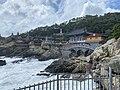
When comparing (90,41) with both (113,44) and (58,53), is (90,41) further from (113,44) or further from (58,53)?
(113,44)

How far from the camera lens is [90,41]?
55.5 metres

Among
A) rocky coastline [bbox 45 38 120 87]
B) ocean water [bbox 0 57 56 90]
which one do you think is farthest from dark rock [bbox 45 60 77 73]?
ocean water [bbox 0 57 56 90]

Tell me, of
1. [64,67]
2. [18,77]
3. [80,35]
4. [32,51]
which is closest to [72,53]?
[80,35]

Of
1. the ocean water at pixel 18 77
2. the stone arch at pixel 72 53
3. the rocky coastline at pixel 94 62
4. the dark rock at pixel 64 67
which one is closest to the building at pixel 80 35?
the stone arch at pixel 72 53

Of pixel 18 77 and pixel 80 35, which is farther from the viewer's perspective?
pixel 80 35

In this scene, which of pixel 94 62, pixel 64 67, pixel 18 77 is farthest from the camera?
pixel 64 67

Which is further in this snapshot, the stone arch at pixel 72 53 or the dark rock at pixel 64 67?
the stone arch at pixel 72 53

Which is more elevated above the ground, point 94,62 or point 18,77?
point 94,62

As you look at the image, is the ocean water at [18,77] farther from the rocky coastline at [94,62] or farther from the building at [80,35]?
the building at [80,35]

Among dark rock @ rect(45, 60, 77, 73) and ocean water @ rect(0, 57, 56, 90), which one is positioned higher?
dark rock @ rect(45, 60, 77, 73)

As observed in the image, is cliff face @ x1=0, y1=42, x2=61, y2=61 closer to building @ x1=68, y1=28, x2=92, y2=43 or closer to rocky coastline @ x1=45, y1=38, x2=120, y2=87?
building @ x1=68, y1=28, x2=92, y2=43

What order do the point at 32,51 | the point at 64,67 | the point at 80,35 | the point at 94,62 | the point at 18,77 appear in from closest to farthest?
1. the point at 94,62
2. the point at 18,77
3. the point at 64,67
4. the point at 80,35
5. the point at 32,51

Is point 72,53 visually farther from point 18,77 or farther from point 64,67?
point 18,77

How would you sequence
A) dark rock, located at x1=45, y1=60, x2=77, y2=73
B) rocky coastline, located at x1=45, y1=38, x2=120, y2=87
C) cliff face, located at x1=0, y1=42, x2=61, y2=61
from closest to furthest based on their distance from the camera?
rocky coastline, located at x1=45, y1=38, x2=120, y2=87 → dark rock, located at x1=45, y1=60, x2=77, y2=73 → cliff face, located at x1=0, y1=42, x2=61, y2=61
